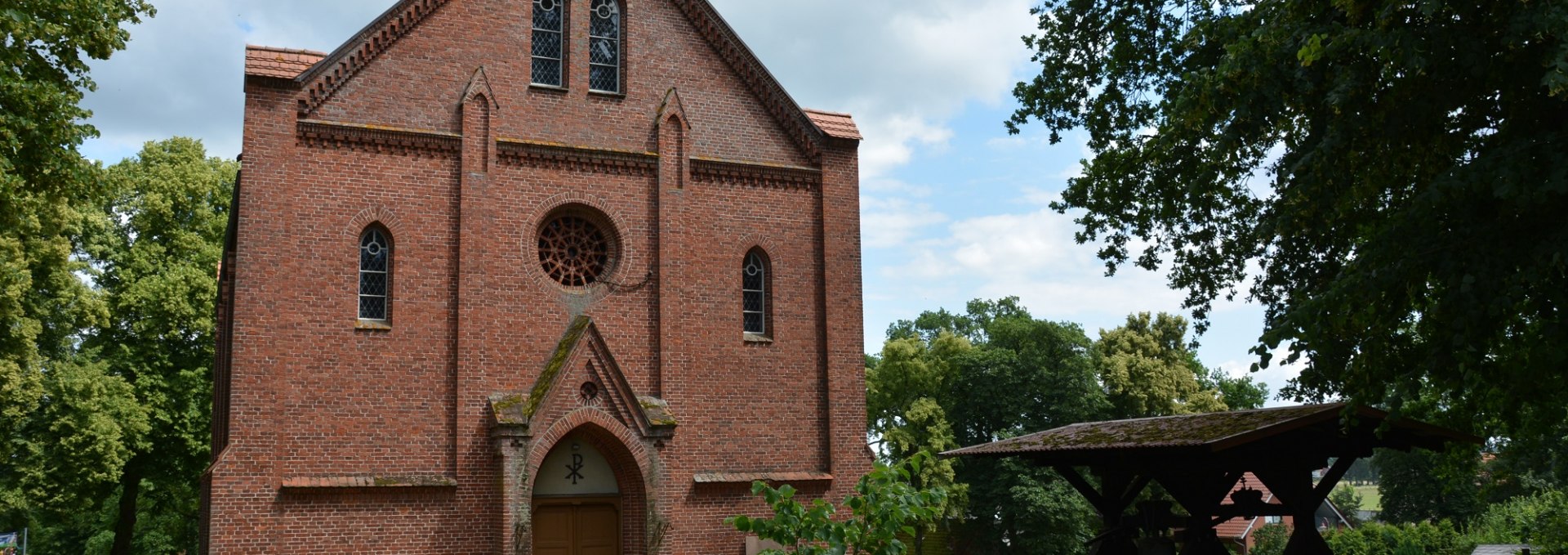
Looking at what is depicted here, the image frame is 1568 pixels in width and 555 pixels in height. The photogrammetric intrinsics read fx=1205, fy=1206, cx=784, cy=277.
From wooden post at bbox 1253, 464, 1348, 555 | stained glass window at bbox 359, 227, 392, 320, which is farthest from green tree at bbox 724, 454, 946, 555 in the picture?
stained glass window at bbox 359, 227, 392, 320

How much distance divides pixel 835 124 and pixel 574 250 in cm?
522

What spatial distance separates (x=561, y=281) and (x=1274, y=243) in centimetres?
1045

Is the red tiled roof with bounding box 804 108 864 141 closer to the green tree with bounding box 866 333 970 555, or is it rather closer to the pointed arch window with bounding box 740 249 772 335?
the pointed arch window with bounding box 740 249 772 335

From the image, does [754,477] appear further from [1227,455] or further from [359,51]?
[359,51]

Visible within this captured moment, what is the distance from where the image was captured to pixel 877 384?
49.4 m

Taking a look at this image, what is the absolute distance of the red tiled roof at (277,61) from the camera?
55.8 feet

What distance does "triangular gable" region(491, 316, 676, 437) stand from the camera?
1764cm

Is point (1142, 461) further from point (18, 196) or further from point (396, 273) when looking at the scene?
point (18, 196)

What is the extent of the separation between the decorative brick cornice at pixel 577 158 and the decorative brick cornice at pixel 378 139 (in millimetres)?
810

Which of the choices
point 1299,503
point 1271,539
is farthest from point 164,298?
point 1271,539

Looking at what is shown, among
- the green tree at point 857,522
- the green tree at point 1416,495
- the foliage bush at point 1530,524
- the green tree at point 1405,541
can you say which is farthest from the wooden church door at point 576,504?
the green tree at point 1416,495

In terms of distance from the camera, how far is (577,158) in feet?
62.2

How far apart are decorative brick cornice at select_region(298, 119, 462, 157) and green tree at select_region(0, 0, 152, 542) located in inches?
102

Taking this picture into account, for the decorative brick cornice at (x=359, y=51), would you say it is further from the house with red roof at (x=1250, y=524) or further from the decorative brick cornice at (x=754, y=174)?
the house with red roof at (x=1250, y=524)
